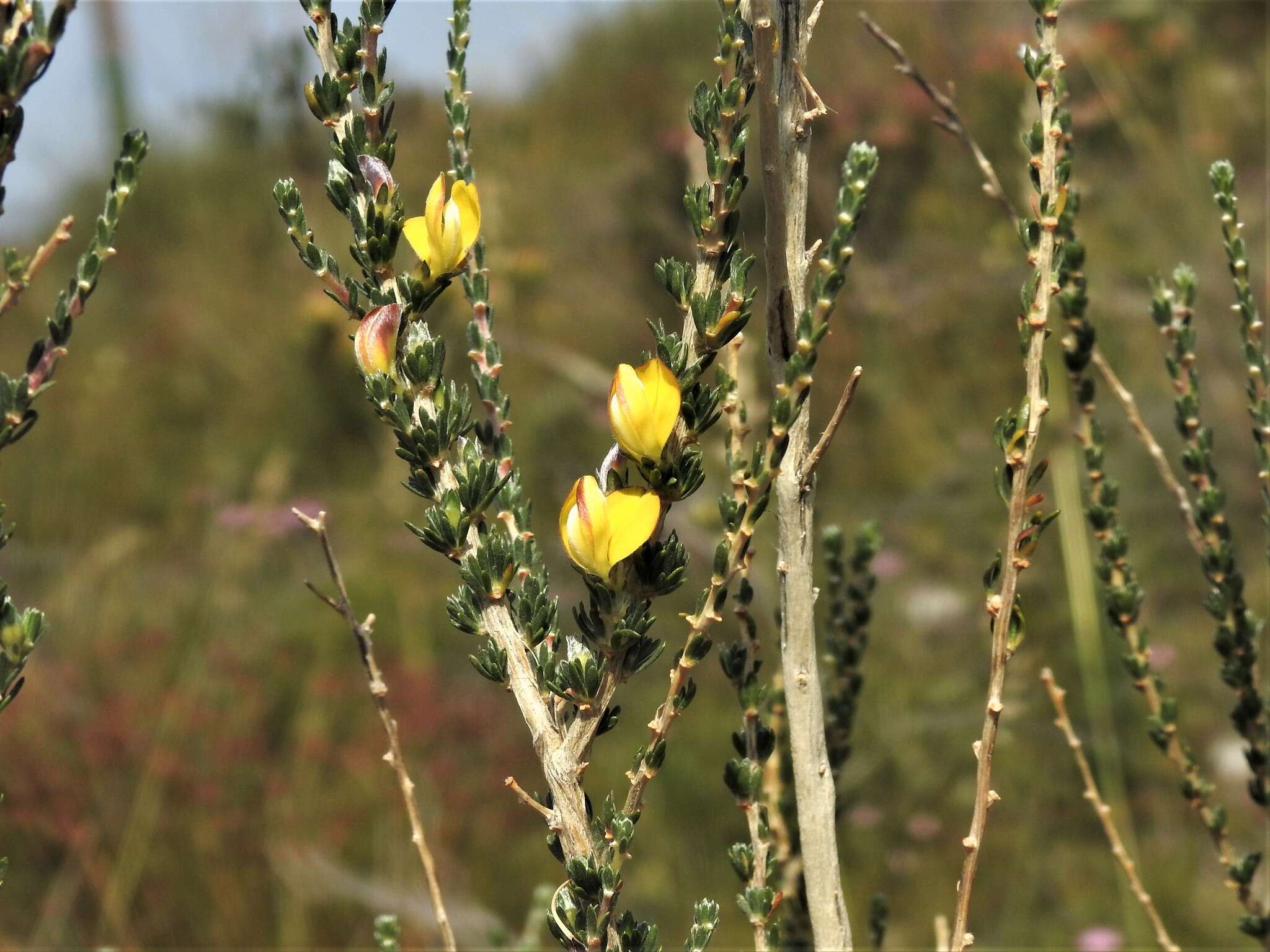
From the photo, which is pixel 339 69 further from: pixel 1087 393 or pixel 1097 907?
pixel 1097 907

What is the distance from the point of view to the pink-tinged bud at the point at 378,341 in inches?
26.8

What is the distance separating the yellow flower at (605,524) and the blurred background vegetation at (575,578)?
2.54 ft

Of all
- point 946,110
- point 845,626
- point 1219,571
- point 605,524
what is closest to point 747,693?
point 605,524

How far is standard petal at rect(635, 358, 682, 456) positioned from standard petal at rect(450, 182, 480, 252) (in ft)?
0.52

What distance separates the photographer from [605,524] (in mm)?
646

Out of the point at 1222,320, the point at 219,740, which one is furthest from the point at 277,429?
the point at 1222,320

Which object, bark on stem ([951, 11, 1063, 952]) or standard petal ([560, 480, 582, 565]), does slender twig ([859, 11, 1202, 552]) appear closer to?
bark on stem ([951, 11, 1063, 952])

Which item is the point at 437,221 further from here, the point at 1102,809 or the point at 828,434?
the point at 1102,809

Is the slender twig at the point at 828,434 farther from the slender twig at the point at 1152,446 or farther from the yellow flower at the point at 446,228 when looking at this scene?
the slender twig at the point at 1152,446

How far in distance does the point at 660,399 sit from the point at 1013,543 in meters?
0.28

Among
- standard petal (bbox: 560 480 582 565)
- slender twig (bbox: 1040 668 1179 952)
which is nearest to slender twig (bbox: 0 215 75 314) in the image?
standard petal (bbox: 560 480 582 565)

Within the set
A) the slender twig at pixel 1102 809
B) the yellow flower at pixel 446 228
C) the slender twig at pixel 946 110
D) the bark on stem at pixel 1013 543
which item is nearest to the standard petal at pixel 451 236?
the yellow flower at pixel 446 228

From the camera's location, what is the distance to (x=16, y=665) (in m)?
0.78

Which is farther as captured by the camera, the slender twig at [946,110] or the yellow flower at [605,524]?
the slender twig at [946,110]
